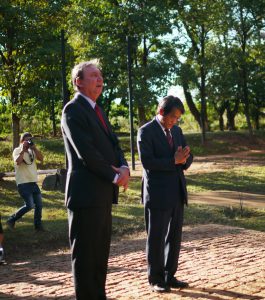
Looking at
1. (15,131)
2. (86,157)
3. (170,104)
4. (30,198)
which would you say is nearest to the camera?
(86,157)

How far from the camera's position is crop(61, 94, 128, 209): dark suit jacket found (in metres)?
4.19

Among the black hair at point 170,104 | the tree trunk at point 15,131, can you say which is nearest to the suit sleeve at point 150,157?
the black hair at point 170,104

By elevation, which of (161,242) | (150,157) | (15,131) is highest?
(15,131)

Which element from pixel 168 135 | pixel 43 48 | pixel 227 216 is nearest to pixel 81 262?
pixel 168 135

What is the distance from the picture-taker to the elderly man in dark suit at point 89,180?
13.9ft

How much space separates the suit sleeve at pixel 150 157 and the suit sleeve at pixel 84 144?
1.38m

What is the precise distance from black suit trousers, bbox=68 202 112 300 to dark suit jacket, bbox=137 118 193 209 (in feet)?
4.34

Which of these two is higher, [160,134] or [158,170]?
[160,134]

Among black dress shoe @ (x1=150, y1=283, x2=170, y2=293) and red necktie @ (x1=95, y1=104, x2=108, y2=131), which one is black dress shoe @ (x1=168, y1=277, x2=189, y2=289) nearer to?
black dress shoe @ (x1=150, y1=283, x2=170, y2=293)

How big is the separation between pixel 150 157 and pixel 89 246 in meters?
1.57

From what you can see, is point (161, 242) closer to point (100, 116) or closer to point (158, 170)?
point (158, 170)

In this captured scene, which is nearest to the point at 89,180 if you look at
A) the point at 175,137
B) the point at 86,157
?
the point at 86,157

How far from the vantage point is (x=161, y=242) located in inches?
224

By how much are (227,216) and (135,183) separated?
19.3ft
